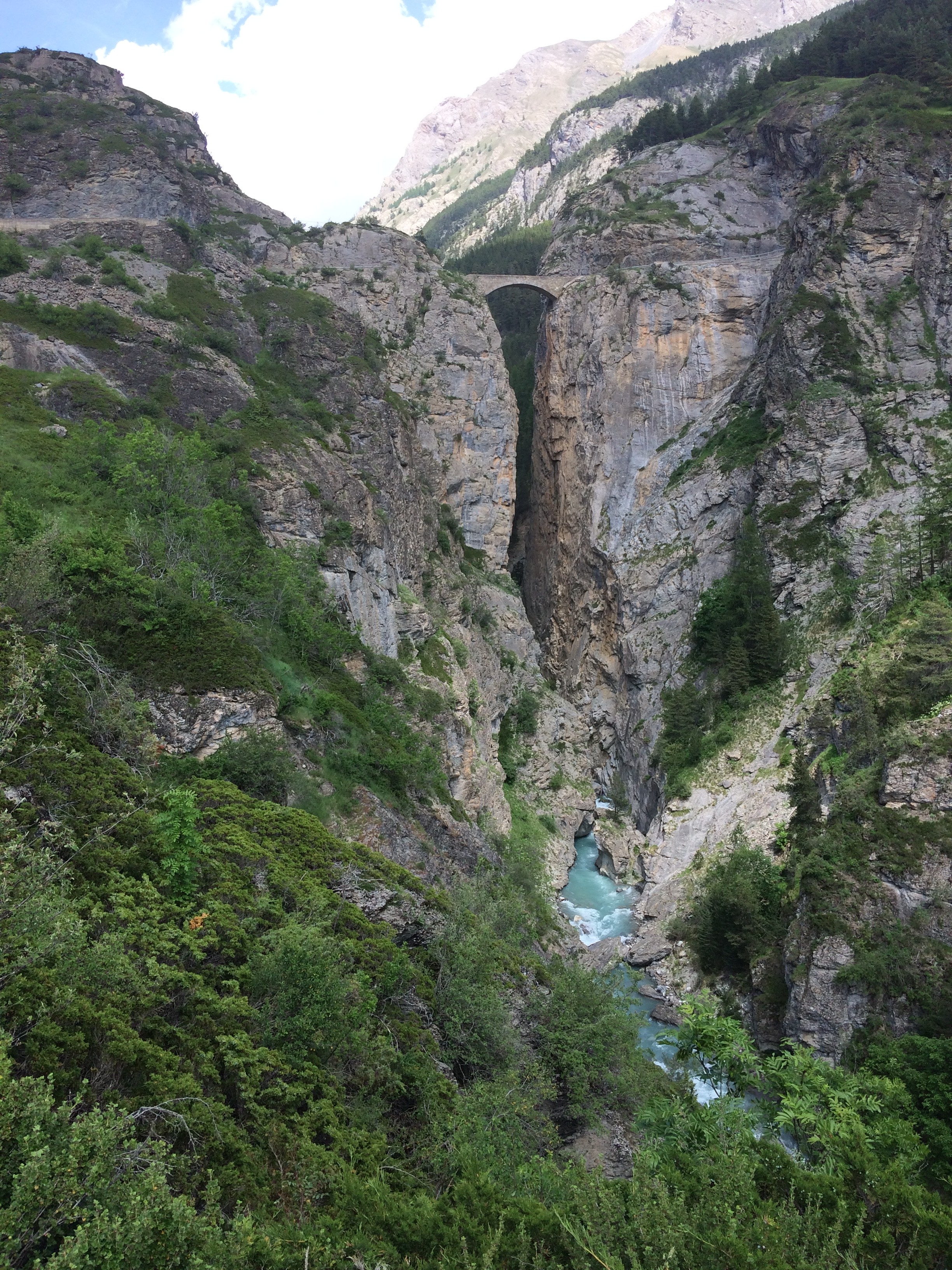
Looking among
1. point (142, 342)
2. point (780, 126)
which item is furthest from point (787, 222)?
point (142, 342)

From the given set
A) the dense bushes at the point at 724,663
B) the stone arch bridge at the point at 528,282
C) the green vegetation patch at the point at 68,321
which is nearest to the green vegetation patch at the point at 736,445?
the dense bushes at the point at 724,663

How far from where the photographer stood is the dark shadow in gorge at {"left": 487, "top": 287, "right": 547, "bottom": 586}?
78.9m

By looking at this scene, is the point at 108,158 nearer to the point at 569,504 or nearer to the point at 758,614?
the point at 569,504

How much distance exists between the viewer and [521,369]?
83.7 metres

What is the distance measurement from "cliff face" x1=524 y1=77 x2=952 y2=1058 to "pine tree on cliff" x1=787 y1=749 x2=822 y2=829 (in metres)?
1.82

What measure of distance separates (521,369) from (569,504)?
985 inches

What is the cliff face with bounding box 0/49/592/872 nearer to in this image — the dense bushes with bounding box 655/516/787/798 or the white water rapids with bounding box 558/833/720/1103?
the white water rapids with bounding box 558/833/720/1103

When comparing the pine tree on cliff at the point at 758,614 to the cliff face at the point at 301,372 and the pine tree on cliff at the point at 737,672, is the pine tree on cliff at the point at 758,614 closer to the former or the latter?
the pine tree on cliff at the point at 737,672

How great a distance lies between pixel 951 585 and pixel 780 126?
5559 centimetres

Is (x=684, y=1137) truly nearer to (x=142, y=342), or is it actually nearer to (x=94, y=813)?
(x=94, y=813)

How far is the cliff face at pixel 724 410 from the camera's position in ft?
144

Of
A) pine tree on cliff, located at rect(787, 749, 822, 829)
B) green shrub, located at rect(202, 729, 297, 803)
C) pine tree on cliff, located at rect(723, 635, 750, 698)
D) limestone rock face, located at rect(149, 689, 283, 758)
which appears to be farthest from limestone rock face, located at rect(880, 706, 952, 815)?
limestone rock face, located at rect(149, 689, 283, 758)

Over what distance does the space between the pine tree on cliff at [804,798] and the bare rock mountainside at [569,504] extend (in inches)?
9.1

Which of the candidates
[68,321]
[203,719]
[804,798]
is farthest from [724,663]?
[68,321]
